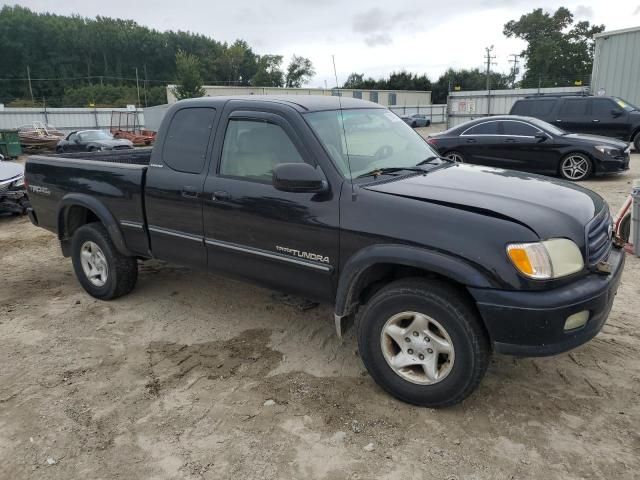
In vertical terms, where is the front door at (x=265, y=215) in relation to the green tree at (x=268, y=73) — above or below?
below

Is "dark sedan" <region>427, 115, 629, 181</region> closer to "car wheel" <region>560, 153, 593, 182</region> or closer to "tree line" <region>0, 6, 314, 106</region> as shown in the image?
"car wheel" <region>560, 153, 593, 182</region>

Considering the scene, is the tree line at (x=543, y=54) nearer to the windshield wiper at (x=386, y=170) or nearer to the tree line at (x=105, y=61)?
the tree line at (x=105, y=61)

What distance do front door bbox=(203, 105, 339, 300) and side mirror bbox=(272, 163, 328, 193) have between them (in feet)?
0.37

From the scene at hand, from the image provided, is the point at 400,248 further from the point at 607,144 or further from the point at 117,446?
the point at 607,144

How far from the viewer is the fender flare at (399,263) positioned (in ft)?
9.09

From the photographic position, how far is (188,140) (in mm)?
4133

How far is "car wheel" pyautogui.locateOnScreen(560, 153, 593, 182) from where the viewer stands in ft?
34.8

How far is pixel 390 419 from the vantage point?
308 cm

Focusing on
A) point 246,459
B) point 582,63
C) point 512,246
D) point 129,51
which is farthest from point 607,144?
point 129,51

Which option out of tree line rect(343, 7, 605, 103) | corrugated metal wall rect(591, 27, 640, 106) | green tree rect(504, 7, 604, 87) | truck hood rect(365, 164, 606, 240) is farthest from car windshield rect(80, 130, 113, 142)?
green tree rect(504, 7, 604, 87)

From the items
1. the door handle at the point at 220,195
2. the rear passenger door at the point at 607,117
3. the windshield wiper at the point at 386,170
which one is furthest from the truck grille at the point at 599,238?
the rear passenger door at the point at 607,117

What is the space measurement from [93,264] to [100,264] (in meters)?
0.11

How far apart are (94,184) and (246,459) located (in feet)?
10.2

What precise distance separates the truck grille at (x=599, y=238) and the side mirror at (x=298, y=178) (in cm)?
161
